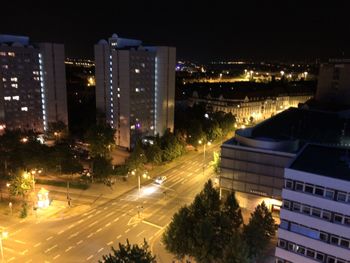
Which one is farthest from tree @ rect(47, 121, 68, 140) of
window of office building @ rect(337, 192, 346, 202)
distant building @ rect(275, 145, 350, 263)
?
window of office building @ rect(337, 192, 346, 202)

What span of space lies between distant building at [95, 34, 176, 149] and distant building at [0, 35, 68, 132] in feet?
45.5

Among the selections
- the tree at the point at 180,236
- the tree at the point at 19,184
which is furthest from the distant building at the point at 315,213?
the tree at the point at 19,184

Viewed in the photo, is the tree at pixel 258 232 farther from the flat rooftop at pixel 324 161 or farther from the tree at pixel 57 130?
the tree at pixel 57 130

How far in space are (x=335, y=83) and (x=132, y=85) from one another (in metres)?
86.8

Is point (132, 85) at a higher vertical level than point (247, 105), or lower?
higher

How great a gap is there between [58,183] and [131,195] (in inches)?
625

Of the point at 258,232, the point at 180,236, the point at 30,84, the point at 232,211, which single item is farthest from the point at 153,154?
the point at 30,84

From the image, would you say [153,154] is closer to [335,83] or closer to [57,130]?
[57,130]

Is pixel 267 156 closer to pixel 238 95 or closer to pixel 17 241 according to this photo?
pixel 17 241

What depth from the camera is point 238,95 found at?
480 ft

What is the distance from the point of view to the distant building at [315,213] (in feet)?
119

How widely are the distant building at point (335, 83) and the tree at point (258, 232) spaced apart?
10422cm

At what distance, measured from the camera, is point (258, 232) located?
140 ft

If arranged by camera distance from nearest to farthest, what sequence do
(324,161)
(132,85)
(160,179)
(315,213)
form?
(315,213) → (324,161) → (160,179) → (132,85)
